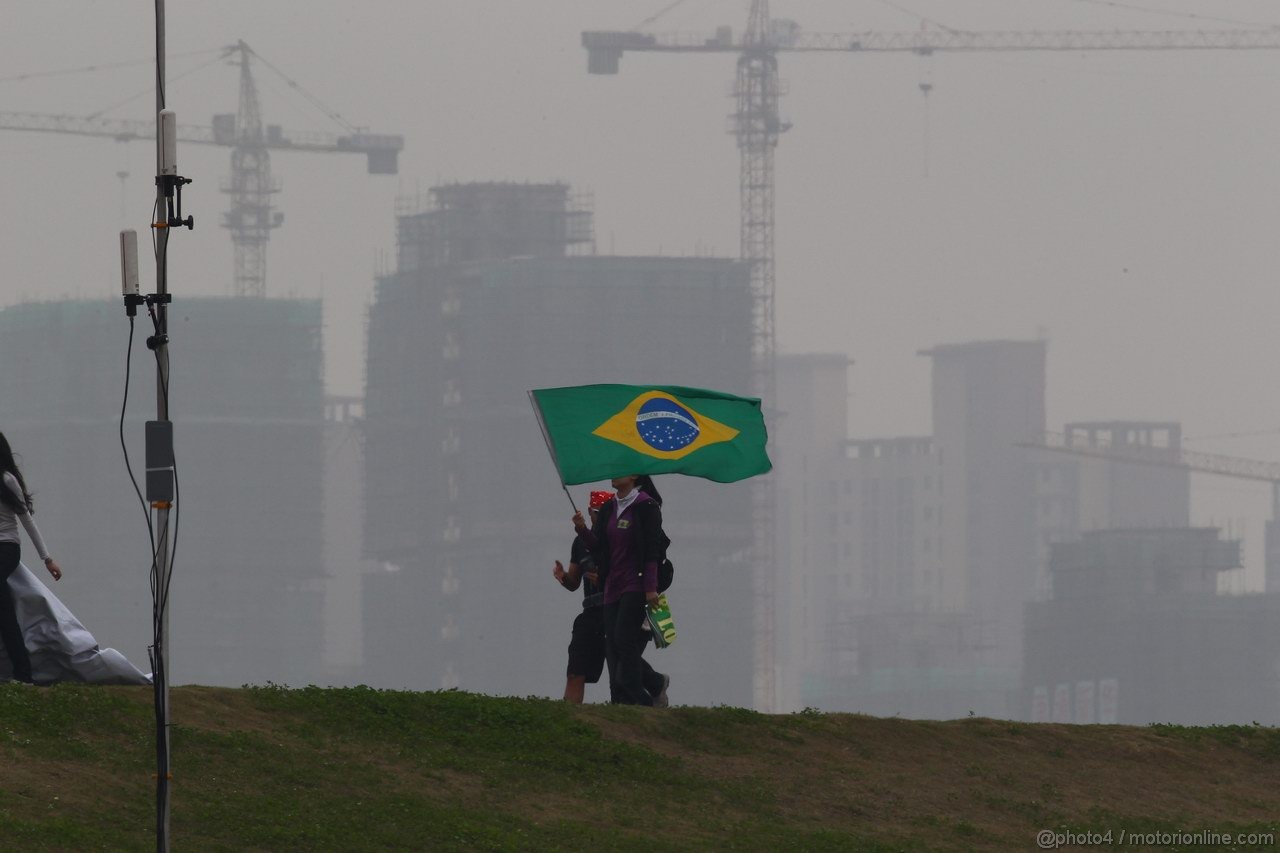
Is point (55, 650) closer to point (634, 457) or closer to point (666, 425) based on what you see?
point (634, 457)

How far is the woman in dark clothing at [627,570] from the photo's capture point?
15.5m

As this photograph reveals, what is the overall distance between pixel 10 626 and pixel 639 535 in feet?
15.1

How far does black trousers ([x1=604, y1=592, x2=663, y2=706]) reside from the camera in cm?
1556

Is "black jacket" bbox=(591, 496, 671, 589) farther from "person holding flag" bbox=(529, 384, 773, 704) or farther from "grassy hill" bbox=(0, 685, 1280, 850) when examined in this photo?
"grassy hill" bbox=(0, 685, 1280, 850)

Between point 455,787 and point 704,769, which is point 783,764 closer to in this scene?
point 704,769

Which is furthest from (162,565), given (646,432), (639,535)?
(646,432)

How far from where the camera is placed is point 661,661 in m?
168

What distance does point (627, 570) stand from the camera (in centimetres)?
1561

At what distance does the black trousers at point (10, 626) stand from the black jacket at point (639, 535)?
4.33 m

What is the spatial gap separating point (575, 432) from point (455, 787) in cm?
457

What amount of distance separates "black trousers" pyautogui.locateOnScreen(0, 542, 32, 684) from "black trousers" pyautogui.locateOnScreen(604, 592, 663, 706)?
431 cm

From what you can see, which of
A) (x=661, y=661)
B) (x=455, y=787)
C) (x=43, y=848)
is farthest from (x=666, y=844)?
(x=661, y=661)

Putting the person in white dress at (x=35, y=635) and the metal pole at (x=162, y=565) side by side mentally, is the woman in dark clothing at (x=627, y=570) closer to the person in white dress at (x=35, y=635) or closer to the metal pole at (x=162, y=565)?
the person in white dress at (x=35, y=635)

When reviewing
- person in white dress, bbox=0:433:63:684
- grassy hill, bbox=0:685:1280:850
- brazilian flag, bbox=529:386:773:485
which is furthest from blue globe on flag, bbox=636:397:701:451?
person in white dress, bbox=0:433:63:684
